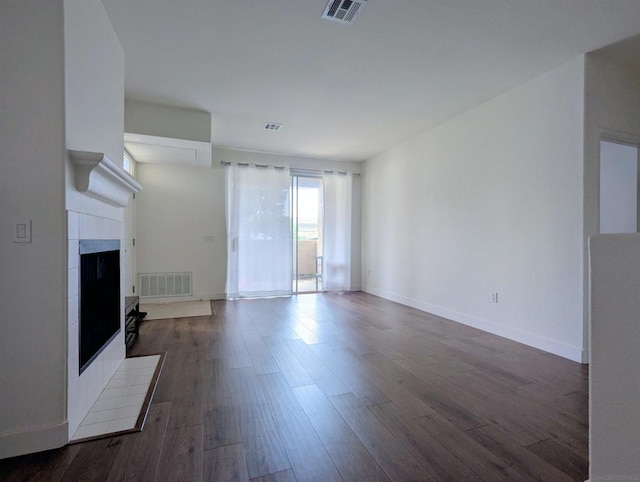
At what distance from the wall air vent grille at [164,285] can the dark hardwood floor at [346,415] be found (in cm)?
202

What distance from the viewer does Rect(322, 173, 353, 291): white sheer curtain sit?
623 centimetres

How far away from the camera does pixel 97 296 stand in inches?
87.0

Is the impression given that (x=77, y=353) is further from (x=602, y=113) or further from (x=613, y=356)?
(x=602, y=113)

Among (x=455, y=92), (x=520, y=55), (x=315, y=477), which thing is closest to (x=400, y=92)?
(x=455, y=92)

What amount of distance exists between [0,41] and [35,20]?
0.19 m

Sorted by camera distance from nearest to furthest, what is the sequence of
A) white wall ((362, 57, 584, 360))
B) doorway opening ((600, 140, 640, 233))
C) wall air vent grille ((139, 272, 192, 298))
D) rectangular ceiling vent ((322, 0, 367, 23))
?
1. rectangular ceiling vent ((322, 0, 367, 23))
2. white wall ((362, 57, 584, 360))
3. doorway opening ((600, 140, 640, 233))
4. wall air vent grille ((139, 272, 192, 298))

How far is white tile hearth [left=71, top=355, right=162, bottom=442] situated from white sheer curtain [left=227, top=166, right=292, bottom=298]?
9.47 feet

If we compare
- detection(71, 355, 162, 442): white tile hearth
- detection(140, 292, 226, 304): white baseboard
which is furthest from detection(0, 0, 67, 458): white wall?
detection(140, 292, 226, 304): white baseboard

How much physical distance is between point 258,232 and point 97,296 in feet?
11.4

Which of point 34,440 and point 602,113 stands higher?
point 602,113

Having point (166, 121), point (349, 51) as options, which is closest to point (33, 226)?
point (349, 51)

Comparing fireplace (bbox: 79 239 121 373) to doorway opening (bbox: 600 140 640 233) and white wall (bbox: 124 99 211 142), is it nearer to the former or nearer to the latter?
white wall (bbox: 124 99 211 142)

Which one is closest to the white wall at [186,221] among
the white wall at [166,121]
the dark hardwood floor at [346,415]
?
the white wall at [166,121]

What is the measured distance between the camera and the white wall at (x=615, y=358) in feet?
2.59
